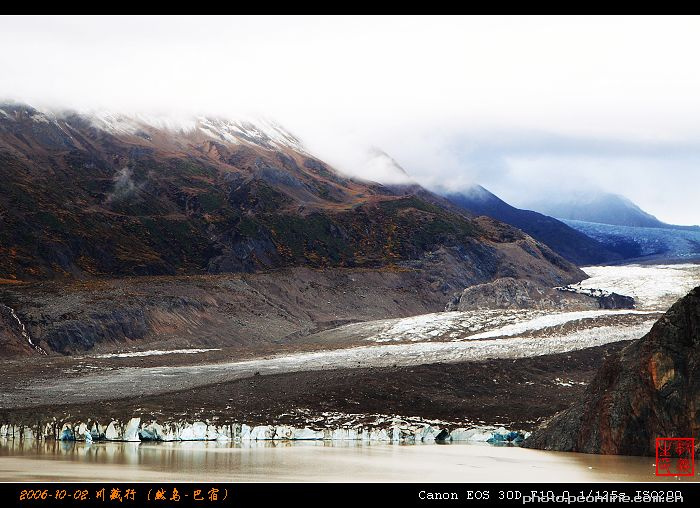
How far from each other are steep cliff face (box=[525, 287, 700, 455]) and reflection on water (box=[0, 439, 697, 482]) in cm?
98

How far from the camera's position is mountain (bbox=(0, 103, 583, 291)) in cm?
12925

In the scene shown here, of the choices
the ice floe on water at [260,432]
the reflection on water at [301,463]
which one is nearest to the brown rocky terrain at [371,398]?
the ice floe on water at [260,432]

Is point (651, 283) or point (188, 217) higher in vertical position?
point (188, 217)

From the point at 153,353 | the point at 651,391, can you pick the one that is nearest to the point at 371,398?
the point at 651,391

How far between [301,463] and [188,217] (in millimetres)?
119275

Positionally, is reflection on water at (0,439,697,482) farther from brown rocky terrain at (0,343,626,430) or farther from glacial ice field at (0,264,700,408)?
glacial ice field at (0,264,700,408)

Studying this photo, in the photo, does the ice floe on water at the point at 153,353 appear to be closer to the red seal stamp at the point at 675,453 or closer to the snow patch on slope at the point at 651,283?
the red seal stamp at the point at 675,453

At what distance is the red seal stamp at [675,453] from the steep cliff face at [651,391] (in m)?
0.42

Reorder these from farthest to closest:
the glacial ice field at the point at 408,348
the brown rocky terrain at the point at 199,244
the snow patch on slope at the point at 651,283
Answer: the snow patch on slope at the point at 651,283, the brown rocky terrain at the point at 199,244, the glacial ice field at the point at 408,348

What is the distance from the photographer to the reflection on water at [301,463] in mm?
29594

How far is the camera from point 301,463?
3434 cm

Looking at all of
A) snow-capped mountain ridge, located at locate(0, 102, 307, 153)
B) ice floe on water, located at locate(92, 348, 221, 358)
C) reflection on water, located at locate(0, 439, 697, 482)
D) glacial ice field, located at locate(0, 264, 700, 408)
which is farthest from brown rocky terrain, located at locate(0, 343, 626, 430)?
snow-capped mountain ridge, located at locate(0, 102, 307, 153)

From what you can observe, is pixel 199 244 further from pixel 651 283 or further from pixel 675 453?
pixel 675 453
